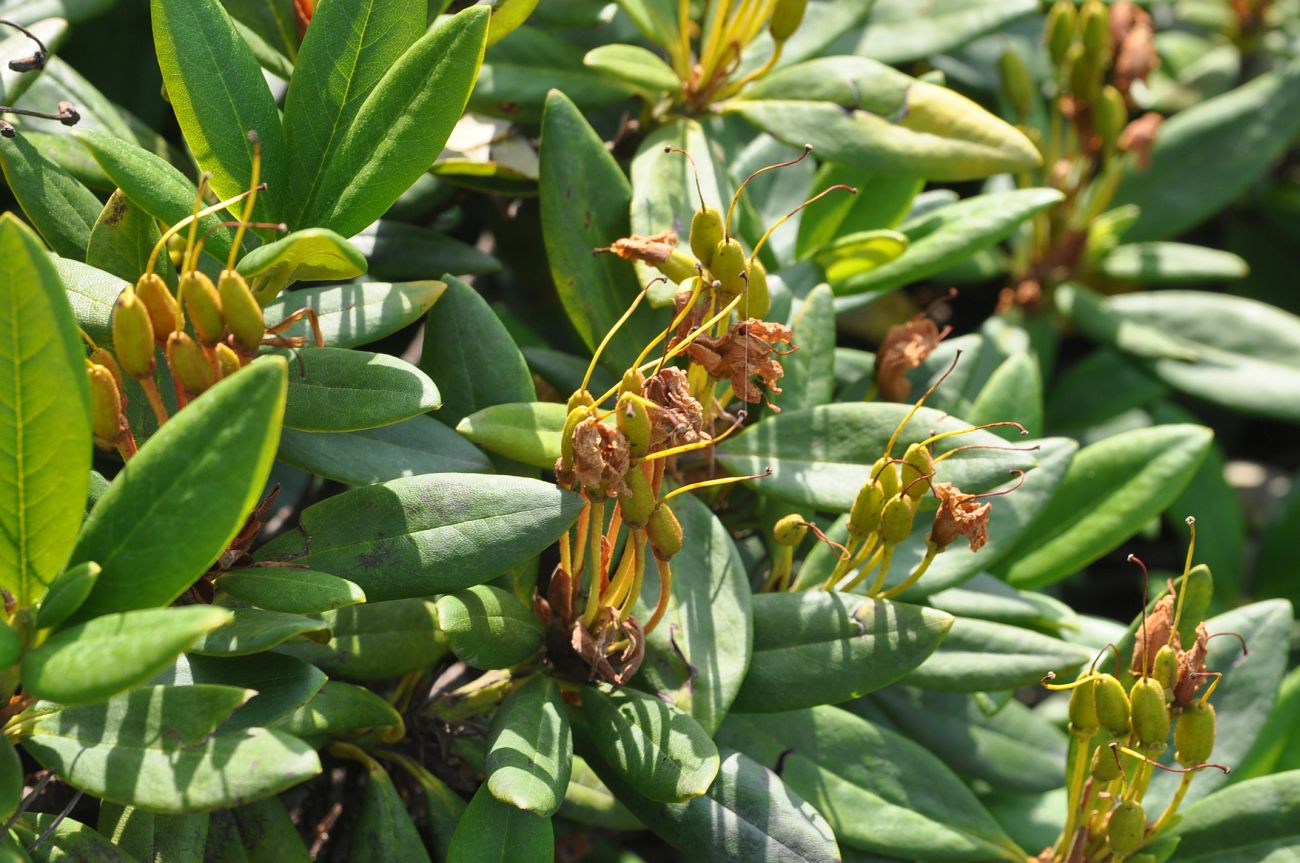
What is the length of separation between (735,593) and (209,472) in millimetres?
435

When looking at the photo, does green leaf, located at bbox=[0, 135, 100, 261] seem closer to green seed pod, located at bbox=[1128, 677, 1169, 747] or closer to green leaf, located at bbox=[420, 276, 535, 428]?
green leaf, located at bbox=[420, 276, 535, 428]

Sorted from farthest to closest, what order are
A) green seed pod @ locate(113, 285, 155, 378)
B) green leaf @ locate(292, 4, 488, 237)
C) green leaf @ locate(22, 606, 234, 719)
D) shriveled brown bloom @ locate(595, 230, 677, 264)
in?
shriveled brown bloom @ locate(595, 230, 677, 264) < green leaf @ locate(292, 4, 488, 237) < green seed pod @ locate(113, 285, 155, 378) < green leaf @ locate(22, 606, 234, 719)

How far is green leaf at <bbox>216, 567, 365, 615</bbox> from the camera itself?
762mm

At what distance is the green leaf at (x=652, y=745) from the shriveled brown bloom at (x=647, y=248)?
1.12 feet

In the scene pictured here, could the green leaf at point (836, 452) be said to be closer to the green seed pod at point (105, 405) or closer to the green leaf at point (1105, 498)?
the green leaf at point (1105, 498)

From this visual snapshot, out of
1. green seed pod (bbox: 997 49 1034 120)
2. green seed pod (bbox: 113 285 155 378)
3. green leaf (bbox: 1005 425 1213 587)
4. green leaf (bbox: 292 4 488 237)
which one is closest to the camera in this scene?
green seed pod (bbox: 113 285 155 378)

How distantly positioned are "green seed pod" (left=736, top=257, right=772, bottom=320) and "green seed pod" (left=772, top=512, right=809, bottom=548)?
165 millimetres

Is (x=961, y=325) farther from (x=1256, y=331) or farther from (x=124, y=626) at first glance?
(x=124, y=626)

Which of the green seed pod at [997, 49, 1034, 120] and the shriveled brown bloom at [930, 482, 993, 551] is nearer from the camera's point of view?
the shriveled brown bloom at [930, 482, 993, 551]

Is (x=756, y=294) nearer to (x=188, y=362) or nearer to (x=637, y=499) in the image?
(x=637, y=499)

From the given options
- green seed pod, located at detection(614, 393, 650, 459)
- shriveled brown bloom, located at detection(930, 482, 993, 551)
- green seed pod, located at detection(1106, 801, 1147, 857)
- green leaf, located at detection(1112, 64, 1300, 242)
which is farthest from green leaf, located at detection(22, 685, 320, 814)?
green leaf, located at detection(1112, 64, 1300, 242)

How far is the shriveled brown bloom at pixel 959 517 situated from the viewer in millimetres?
923

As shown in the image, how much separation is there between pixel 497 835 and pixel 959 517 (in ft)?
1.33

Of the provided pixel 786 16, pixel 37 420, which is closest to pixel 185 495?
pixel 37 420
